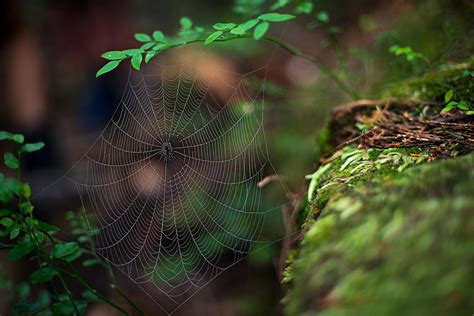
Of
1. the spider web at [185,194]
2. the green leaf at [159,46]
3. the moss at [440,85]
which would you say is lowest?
the spider web at [185,194]

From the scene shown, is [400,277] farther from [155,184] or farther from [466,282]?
A: [155,184]

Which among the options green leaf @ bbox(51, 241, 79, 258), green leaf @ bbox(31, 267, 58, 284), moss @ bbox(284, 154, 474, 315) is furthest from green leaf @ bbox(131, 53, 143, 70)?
moss @ bbox(284, 154, 474, 315)

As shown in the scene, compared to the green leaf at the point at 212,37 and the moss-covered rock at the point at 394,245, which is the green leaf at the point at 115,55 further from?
the moss-covered rock at the point at 394,245

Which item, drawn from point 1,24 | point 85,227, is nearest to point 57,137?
point 1,24

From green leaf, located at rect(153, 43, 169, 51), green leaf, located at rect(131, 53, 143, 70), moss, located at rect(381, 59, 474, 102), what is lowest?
moss, located at rect(381, 59, 474, 102)

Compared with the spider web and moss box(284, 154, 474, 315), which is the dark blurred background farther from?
moss box(284, 154, 474, 315)

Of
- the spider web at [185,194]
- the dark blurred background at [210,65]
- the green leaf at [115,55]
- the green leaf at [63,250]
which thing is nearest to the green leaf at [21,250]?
the green leaf at [63,250]

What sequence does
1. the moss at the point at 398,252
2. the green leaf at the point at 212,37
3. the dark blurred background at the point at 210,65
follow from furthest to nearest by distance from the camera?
the dark blurred background at the point at 210,65 → the green leaf at the point at 212,37 → the moss at the point at 398,252
